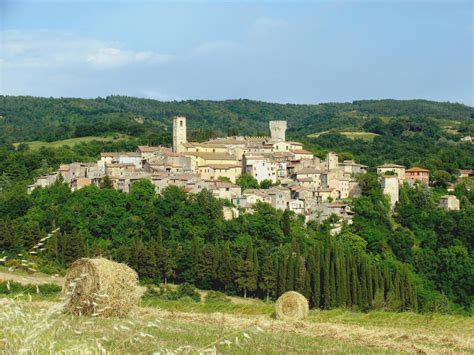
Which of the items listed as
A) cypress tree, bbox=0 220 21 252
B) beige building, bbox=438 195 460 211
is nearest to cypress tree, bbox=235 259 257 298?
cypress tree, bbox=0 220 21 252

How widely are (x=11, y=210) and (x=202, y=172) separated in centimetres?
1650

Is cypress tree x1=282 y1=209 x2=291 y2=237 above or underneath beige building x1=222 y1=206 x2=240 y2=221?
underneath

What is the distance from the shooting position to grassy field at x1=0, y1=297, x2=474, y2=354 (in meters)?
4.90

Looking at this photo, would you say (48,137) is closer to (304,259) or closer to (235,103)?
(304,259)

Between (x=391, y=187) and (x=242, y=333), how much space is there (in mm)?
53227

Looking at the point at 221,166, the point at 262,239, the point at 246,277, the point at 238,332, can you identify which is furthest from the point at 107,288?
the point at 221,166

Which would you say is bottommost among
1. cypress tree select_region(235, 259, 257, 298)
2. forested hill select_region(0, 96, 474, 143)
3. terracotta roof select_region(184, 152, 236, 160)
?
cypress tree select_region(235, 259, 257, 298)

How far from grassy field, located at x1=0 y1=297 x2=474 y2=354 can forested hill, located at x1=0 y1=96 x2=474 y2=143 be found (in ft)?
283

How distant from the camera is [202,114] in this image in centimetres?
17388

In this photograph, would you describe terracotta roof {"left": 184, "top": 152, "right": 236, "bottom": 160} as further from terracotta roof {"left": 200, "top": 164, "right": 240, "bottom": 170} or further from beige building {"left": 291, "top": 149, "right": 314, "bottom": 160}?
beige building {"left": 291, "top": 149, "right": 314, "bottom": 160}

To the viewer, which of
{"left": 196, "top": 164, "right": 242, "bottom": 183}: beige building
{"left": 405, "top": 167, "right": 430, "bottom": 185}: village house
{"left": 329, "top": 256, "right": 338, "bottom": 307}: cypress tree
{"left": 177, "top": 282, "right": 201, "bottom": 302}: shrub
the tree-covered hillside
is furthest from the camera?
{"left": 405, "top": 167, "right": 430, "bottom": 185}: village house

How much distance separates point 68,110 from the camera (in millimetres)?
155125

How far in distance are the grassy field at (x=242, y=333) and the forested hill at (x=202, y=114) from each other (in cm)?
8638

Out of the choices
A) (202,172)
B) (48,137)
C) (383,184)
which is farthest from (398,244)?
Answer: (48,137)
